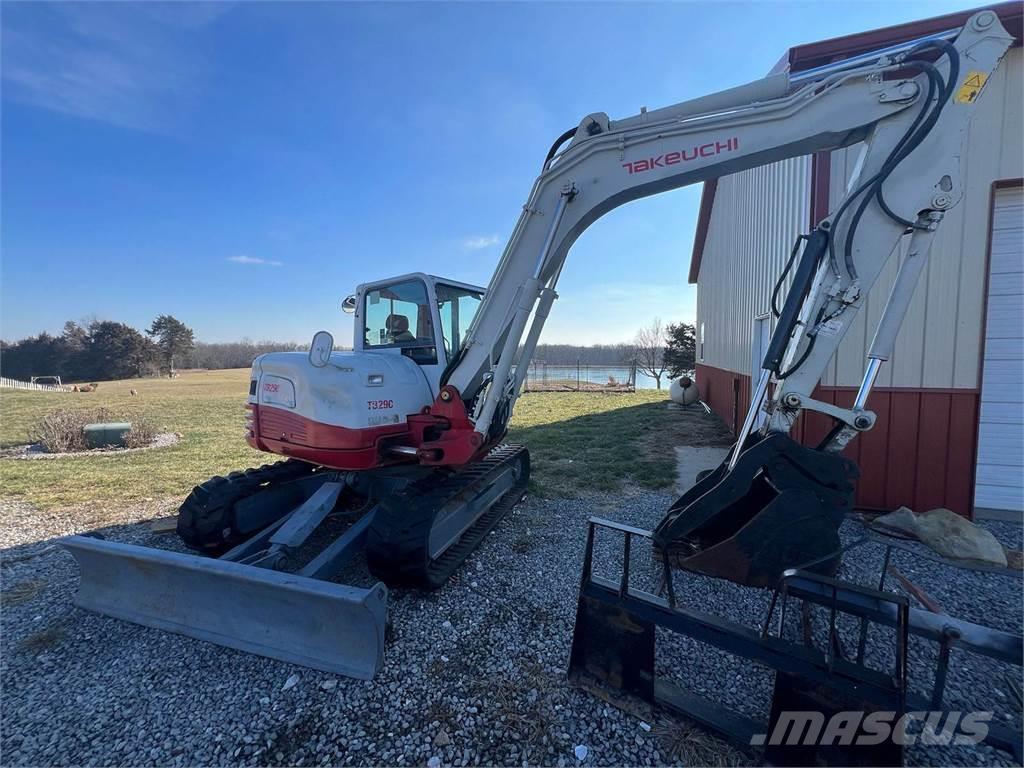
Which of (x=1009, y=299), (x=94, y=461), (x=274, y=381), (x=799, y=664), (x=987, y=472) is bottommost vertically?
(x=94, y=461)

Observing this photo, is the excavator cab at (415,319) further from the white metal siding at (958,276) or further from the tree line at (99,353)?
the tree line at (99,353)

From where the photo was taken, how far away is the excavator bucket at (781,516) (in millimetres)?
2287

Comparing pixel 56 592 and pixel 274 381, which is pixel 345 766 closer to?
pixel 274 381

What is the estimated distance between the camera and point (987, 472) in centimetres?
486

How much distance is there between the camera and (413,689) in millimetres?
2449

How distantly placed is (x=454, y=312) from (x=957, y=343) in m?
5.44

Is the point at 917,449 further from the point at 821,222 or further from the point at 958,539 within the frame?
the point at 821,222

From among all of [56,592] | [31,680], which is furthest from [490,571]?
[56,592]

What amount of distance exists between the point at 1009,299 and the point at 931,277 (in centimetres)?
85

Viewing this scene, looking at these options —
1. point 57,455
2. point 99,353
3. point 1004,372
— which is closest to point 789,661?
point 1004,372

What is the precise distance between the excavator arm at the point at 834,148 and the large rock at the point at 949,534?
2613 mm

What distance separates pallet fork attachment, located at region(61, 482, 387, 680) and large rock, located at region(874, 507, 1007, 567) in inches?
197

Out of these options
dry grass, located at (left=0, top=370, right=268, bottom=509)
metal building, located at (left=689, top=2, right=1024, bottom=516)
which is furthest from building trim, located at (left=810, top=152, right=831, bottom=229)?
dry grass, located at (left=0, top=370, right=268, bottom=509)

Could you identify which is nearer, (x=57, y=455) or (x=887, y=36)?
(x=887, y=36)
